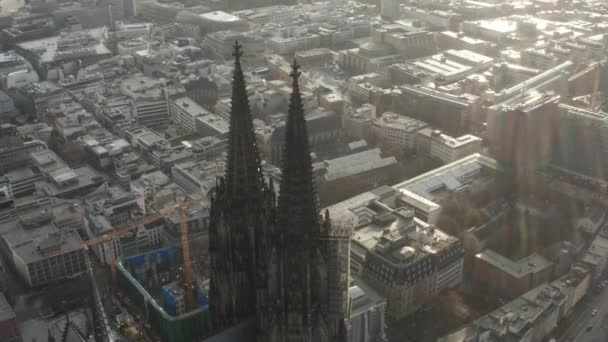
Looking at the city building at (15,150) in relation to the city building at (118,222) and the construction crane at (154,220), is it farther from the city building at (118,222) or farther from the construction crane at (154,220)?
the construction crane at (154,220)

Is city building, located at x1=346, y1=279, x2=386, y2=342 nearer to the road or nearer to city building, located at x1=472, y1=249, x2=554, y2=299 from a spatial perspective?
city building, located at x1=472, y1=249, x2=554, y2=299

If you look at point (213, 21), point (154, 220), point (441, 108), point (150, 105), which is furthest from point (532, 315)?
point (213, 21)

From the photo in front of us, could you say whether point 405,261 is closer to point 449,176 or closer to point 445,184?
point 445,184

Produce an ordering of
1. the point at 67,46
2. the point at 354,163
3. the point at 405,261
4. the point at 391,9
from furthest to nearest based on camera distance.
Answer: the point at 391,9 → the point at 67,46 → the point at 354,163 → the point at 405,261

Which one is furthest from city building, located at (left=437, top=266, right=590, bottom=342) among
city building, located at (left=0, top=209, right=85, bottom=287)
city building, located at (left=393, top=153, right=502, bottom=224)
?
city building, located at (left=0, top=209, right=85, bottom=287)

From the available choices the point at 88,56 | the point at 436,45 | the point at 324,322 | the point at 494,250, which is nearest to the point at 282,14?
the point at 436,45

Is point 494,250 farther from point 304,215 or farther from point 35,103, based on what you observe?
point 35,103
